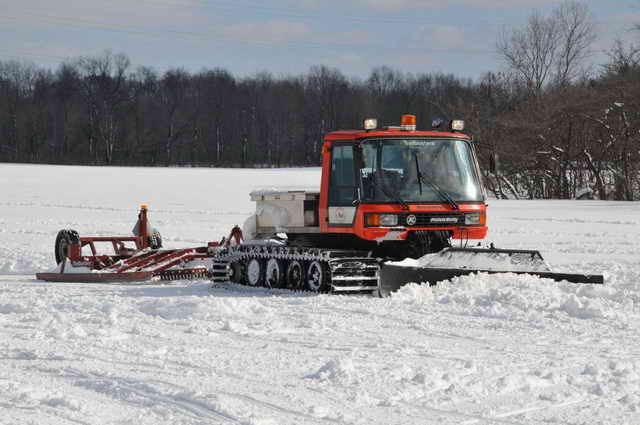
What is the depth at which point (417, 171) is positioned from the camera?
12.7 metres

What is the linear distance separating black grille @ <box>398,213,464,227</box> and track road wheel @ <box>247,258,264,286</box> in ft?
7.36

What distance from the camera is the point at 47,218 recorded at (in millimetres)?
28953

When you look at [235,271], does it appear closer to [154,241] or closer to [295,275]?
[295,275]

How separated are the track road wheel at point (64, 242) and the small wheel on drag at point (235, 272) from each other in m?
2.80

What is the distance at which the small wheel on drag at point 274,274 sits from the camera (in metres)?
13.2

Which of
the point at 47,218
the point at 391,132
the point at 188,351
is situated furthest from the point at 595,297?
the point at 47,218

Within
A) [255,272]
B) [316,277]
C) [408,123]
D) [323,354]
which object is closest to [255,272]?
[255,272]

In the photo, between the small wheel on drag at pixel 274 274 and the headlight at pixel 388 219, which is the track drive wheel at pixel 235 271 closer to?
A: the small wheel on drag at pixel 274 274

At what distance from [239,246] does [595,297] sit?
4929mm

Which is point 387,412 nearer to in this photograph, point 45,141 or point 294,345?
point 294,345

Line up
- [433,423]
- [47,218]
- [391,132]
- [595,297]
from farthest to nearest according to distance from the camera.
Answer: [47,218] → [391,132] → [595,297] → [433,423]

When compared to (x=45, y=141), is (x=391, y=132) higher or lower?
lower

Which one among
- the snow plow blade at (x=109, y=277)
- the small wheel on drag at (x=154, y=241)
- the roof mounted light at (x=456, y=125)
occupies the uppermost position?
the roof mounted light at (x=456, y=125)

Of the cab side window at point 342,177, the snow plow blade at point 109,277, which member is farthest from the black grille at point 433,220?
the snow plow blade at point 109,277
